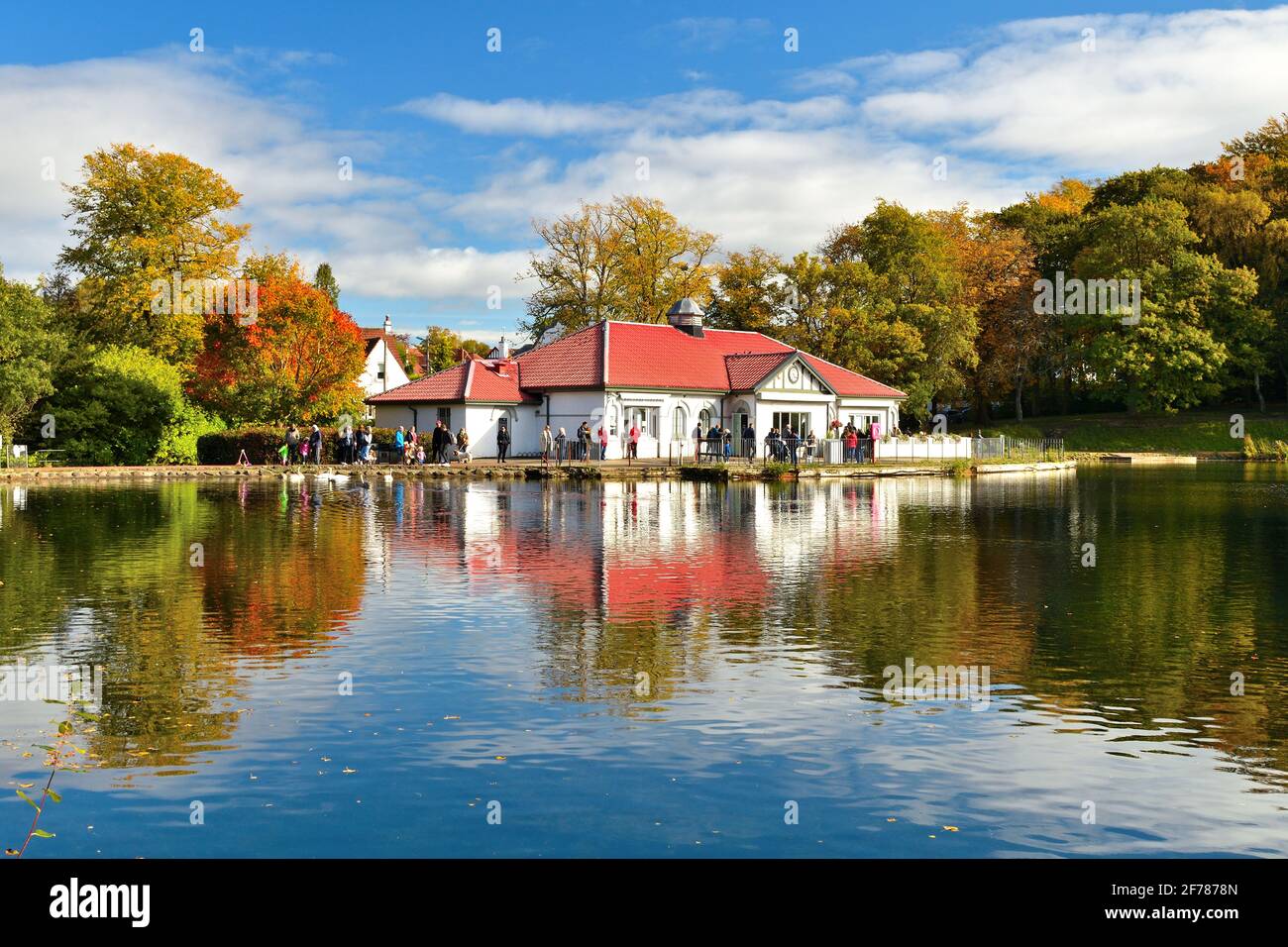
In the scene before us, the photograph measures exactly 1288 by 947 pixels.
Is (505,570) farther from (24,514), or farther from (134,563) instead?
(24,514)

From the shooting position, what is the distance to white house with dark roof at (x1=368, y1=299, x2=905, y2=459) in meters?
59.9

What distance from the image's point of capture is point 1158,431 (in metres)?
78.8

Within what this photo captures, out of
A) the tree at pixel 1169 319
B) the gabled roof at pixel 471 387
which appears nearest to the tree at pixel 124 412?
the gabled roof at pixel 471 387

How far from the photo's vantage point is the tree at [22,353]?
165ft

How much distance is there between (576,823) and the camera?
848 centimetres

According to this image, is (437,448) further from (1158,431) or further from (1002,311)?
(1158,431)

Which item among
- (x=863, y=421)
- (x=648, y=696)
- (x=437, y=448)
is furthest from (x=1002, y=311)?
(x=648, y=696)

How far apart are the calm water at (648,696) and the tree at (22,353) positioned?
Result: 27.5 meters

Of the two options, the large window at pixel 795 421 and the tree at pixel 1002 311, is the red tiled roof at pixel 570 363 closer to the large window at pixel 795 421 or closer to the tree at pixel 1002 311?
the large window at pixel 795 421

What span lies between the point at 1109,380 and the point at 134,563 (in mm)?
69797

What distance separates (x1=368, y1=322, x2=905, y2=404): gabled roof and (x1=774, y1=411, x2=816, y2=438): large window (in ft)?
7.21

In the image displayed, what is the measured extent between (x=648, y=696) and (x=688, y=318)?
57.7m
